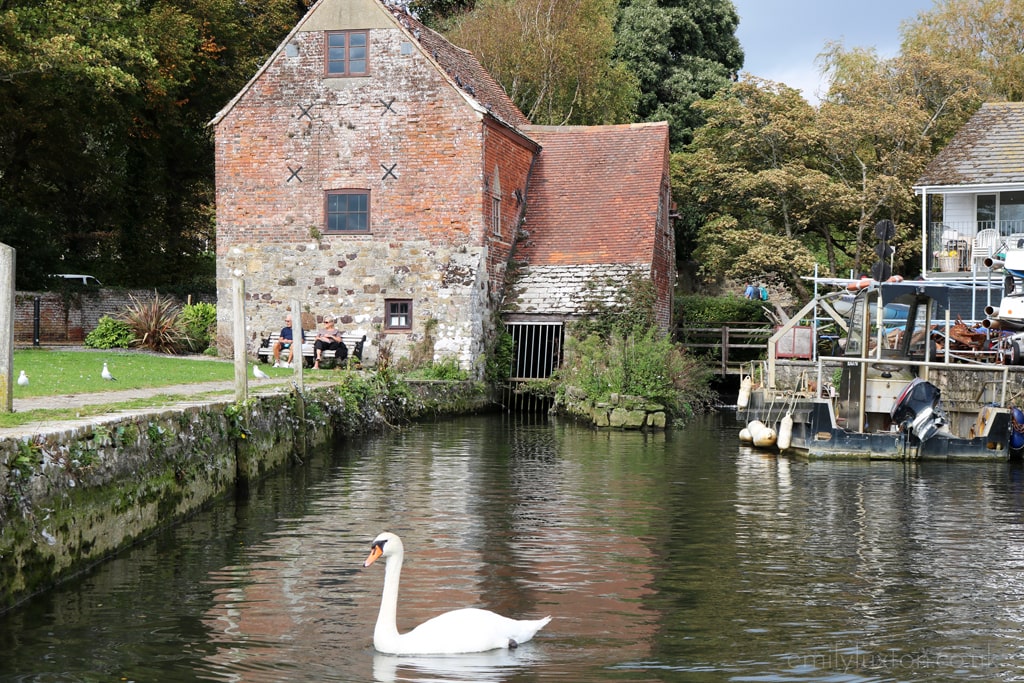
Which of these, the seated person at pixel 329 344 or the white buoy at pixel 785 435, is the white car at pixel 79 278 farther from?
the white buoy at pixel 785 435

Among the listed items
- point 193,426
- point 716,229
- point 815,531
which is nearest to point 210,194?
point 716,229

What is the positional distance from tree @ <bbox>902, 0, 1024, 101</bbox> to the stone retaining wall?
36735 mm

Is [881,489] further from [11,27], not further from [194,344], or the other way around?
[11,27]

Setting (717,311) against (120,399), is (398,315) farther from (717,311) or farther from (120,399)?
(120,399)

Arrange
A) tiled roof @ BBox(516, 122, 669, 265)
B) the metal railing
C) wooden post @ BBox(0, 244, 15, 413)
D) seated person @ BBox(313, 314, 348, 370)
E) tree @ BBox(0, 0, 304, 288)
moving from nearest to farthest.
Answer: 1. wooden post @ BBox(0, 244, 15, 413)
2. seated person @ BBox(313, 314, 348, 370)
3. tree @ BBox(0, 0, 304, 288)
4. tiled roof @ BBox(516, 122, 669, 265)
5. the metal railing

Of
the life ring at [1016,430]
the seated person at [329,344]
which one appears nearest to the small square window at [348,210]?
the seated person at [329,344]

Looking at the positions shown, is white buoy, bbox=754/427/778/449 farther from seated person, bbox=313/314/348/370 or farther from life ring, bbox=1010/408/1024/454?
seated person, bbox=313/314/348/370

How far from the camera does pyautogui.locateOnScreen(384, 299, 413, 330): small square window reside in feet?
108

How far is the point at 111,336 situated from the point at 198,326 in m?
2.30

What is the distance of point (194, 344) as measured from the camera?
111 ft

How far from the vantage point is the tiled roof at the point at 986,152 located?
122 ft

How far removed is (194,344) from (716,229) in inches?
700

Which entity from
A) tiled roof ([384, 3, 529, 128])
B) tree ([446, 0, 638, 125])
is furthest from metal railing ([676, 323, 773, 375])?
tree ([446, 0, 638, 125])

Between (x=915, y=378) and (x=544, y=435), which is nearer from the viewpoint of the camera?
(x=915, y=378)
